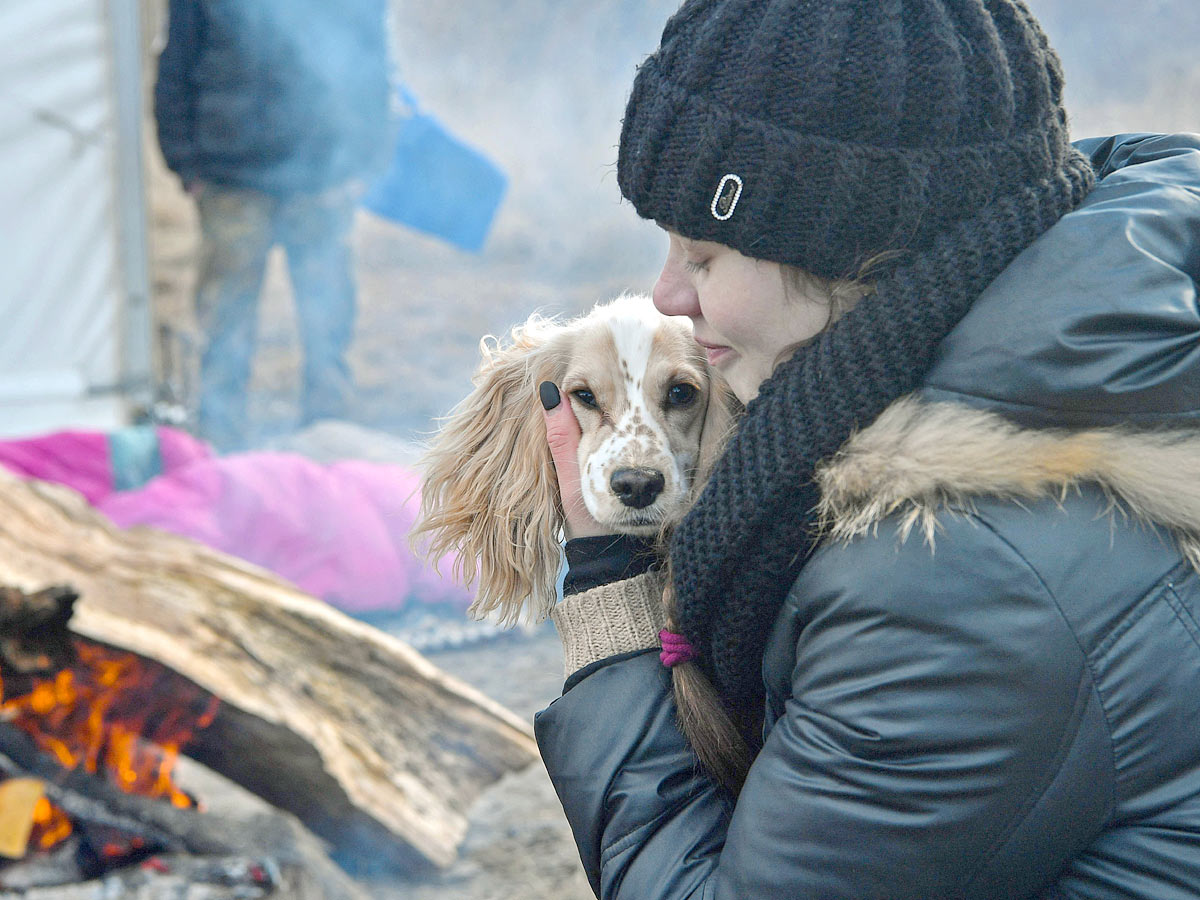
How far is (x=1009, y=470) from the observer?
1.09 m

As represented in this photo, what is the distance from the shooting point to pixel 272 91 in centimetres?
639

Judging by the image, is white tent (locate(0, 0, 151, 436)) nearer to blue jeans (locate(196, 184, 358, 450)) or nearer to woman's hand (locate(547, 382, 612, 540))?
blue jeans (locate(196, 184, 358, 450))

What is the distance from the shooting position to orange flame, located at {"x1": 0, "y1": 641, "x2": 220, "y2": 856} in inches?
103

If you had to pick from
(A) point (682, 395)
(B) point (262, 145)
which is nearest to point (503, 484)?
(A) point (682, 395)

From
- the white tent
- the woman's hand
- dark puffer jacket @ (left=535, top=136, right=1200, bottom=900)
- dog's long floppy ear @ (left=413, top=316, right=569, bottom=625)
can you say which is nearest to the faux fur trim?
dark puffer jacket @ (left=535, top=136, right=1200, bottom=900)

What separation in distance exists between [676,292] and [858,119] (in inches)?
14.4

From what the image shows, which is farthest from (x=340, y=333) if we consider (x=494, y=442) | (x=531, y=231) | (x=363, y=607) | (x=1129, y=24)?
(x=1129, y=24)

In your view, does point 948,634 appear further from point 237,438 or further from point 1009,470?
point 237,438

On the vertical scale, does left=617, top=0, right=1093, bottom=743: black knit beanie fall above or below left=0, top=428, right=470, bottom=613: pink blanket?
above

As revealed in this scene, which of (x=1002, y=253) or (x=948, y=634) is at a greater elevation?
(x=1002, y=253)

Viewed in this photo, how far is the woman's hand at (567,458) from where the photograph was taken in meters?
1.73

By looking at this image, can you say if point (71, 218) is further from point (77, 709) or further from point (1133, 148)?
point (1133, 148)

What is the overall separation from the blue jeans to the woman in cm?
609

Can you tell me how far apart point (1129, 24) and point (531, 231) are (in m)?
8.41
